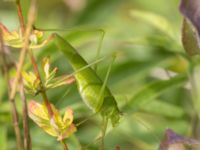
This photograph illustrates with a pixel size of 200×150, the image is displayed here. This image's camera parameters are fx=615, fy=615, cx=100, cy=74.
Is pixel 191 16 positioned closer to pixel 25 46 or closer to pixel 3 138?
pixel 25 46

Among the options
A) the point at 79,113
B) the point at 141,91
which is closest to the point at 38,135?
the point at 79,113

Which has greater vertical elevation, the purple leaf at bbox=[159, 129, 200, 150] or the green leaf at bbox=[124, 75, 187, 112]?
the purple leaf at bbox=[159, 129, 200, 150]

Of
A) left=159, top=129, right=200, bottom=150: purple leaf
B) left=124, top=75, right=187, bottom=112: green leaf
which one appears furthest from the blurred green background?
left=159, top=129, right=200, bottom=150: purple leaf

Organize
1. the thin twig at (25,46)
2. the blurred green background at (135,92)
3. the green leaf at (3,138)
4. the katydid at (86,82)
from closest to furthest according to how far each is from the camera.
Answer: the thin twig at (25,46) → the katydid at (86,82) → the green leaf at (3,138) → the blurred green background at (135,92)

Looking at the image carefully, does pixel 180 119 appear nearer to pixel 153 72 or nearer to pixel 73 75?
pixel 153 72

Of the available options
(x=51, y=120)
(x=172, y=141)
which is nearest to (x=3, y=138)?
(x=51, y=120)

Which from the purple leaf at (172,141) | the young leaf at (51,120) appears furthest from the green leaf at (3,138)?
the purple leaf at (172,141)

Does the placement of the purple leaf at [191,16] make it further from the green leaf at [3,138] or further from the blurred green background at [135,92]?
the green leaf at [3,138]

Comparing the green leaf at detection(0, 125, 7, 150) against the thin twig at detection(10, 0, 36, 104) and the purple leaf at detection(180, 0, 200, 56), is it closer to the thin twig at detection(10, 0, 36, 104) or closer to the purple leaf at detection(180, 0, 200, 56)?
the thin twig at detection(10, 0, 36, 104)
